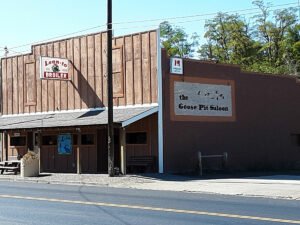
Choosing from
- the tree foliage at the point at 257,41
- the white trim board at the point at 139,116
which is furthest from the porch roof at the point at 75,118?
the tree foliage at the point at 257,41

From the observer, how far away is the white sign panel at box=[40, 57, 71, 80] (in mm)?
28328

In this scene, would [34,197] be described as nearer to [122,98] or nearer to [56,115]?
[122,98]

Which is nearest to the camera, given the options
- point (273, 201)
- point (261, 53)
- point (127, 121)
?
point (273, 201)

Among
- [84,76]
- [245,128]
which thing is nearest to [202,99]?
[245,128]

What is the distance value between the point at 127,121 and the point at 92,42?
6.40 metres

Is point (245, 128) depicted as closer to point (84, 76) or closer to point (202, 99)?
point (202, 99)

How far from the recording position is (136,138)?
27.1 m

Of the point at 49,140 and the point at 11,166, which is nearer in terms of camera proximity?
the point at 11,166

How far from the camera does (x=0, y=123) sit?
3172 centimetres

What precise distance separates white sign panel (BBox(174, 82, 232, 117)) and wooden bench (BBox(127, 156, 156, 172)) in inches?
105

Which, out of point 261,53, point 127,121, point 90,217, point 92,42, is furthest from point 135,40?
point 261,53

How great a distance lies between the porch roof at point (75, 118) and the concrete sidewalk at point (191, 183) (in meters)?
2.47

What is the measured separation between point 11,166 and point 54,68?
568 centimetres

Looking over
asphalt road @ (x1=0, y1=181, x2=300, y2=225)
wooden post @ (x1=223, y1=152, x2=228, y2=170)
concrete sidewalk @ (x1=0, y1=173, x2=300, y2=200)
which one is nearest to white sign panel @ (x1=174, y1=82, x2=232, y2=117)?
wooden post @ (x1=223, y1=152, x2=228, y2=170)
